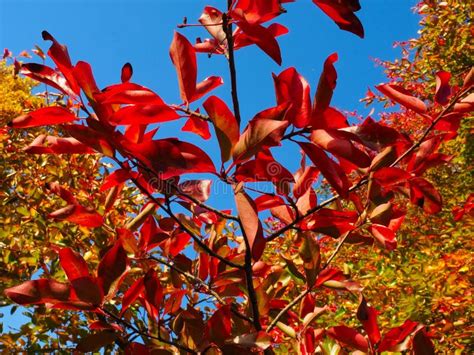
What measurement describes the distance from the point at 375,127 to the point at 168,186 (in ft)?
1.49

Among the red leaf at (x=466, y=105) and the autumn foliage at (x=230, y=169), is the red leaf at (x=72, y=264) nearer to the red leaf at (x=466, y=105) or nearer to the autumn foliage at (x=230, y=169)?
the autumn foliage at (x=230, y=169)

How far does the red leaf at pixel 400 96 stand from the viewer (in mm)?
1253

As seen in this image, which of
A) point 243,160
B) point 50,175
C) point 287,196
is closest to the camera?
point 243,160

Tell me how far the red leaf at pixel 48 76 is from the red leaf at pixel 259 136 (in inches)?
15.2

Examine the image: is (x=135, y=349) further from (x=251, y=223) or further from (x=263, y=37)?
(x=263, y=37)

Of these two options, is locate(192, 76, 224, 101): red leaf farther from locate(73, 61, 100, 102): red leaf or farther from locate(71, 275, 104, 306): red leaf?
locate(71, 275, 104, 306): red leaf

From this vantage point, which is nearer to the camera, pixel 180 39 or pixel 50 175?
pixel 180 39

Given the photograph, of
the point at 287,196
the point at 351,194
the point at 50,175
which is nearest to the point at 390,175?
the point at 351,194

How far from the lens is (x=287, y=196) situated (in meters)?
1.19

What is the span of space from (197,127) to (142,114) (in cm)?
25

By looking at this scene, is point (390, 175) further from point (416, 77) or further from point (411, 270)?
point (416, 77)

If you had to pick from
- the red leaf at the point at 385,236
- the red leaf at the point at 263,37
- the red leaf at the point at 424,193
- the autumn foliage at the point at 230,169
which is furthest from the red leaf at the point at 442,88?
the red leaf at the point at 263,37

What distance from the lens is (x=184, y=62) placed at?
3.51 feet

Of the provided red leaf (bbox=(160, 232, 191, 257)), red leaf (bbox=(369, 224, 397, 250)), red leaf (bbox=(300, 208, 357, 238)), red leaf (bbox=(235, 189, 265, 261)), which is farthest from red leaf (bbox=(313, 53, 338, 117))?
red leaf (bbox=(160, 232, 191, 257))
